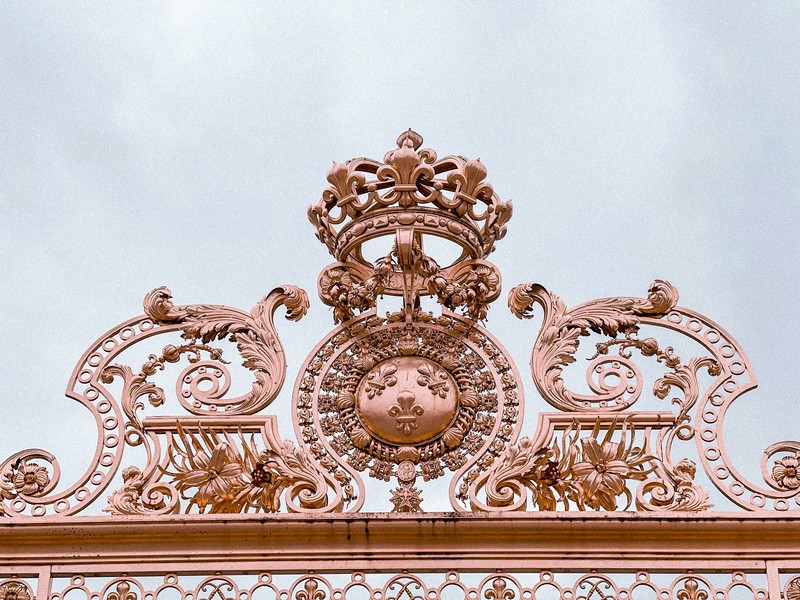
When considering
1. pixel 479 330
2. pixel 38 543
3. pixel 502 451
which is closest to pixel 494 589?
pixel 502 451

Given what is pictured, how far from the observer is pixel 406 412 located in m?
11.0

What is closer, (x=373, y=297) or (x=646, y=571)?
(x=646, y=571)

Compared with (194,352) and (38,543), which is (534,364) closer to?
(194,352)

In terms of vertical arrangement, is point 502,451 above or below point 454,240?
below

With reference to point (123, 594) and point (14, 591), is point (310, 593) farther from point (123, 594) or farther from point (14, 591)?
point (14, 591)

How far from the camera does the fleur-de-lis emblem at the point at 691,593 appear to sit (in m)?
10.5

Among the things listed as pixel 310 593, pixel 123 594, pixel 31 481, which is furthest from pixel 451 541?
pixel 31 481

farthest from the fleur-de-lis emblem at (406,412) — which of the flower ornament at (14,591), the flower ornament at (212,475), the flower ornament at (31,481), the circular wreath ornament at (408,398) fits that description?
the flower ornament at (14,591)

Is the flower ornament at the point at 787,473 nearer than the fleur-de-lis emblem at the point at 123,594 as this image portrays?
No

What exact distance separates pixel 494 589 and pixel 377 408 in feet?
3.77

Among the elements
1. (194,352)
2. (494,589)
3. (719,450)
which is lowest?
(494,589)

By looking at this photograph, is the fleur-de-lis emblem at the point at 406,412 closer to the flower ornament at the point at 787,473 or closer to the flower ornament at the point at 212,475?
the flower ornament at the point at 212,475

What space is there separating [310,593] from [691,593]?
1.90 m

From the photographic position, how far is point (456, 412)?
11.0m
